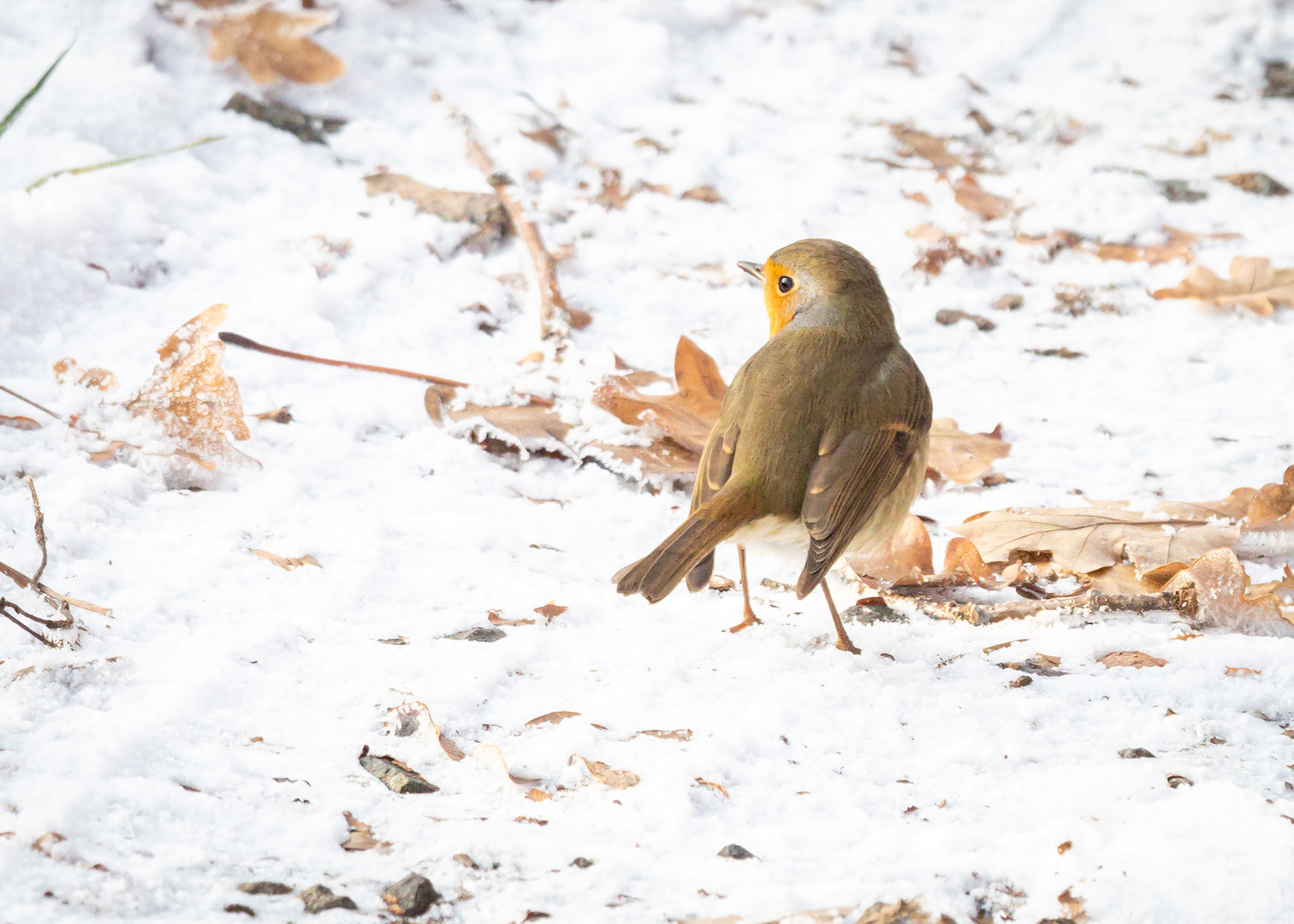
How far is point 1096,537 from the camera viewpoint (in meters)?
2.87

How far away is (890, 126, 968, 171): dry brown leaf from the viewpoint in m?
5.21

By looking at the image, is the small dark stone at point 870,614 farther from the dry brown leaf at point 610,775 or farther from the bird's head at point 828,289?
the dry brown leaf at point 610,775

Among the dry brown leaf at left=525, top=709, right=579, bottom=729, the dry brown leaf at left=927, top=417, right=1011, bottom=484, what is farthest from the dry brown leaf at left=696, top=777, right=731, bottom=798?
the dry brown leaf at left=927, top=417, right=1011, bottom=484

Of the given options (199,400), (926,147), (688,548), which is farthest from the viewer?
(926,147)

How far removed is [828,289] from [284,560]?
4.95 feet

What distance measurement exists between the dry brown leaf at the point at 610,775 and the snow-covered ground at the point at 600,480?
0.02 metres

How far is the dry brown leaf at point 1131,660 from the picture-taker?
7.59 ft

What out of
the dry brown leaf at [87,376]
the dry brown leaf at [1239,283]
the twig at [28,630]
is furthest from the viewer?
the dry brown leaf at [1239,283]

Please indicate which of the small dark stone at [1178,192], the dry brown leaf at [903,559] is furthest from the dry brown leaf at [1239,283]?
the dry brown leaf at [903,559]

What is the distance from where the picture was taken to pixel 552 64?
5414mm

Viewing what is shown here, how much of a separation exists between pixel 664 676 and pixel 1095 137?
4.27 m

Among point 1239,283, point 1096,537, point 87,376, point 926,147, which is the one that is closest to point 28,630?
point 87,376

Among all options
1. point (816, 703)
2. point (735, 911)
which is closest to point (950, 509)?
point (816, 703)

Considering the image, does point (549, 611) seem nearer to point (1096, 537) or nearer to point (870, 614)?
point (870, 614)
